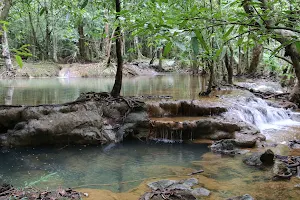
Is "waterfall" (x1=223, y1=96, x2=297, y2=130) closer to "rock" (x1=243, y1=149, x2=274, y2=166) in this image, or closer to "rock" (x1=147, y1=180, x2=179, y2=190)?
"rock" (x1=243, y1=149, x2=274, y2=166)

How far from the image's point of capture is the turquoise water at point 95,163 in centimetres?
559

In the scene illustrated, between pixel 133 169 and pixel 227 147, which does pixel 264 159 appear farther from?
pixel 133 169

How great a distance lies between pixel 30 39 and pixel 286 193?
29015 mm

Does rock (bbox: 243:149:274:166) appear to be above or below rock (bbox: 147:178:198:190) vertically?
above

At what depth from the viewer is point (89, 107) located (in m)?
8.91

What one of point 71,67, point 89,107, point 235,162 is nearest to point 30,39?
point 71,67

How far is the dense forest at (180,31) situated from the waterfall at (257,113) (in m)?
1.46

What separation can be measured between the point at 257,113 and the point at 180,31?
30.8 feet

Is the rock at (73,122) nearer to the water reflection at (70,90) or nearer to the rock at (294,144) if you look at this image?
the water reflection at (70,90)

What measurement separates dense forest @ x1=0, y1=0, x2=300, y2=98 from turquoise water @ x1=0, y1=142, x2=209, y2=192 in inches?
93.7

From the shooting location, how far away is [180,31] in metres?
1.70

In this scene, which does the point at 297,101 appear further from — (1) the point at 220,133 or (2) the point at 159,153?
(2) the point at 159,153

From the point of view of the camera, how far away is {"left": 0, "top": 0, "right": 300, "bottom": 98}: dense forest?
1.90 m

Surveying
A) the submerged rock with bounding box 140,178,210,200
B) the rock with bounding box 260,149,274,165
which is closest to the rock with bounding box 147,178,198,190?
the submerged rock with bounding box 140,178,210,200
